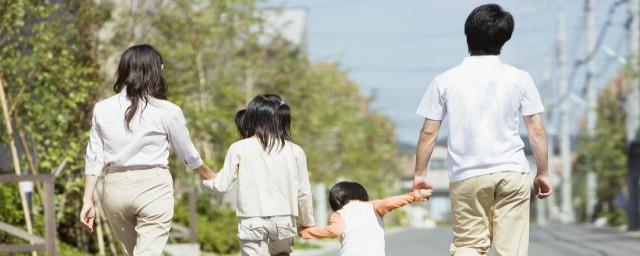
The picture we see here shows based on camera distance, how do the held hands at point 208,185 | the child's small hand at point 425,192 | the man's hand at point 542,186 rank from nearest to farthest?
1. the man's hand at point 542,186
2. the child's small hand at point 425,192
3. the held hands at point 208,185

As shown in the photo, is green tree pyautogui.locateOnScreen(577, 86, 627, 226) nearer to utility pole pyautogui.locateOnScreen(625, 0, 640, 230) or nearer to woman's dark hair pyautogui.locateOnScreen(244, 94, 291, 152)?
utility pole pyautogui.locateOnScreen(625, 0, 640, 230)

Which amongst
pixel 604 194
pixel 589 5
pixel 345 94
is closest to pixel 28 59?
pixel 345 94

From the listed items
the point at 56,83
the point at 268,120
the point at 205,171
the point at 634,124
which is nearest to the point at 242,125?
the point at 268,120

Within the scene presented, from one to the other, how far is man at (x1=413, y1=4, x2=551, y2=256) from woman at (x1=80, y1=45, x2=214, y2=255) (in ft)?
4.54

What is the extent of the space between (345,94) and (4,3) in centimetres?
2919

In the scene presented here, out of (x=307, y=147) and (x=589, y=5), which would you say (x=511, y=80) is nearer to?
(x=307, y=147)

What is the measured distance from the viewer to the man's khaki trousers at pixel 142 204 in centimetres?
664

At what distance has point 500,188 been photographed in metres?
6.19

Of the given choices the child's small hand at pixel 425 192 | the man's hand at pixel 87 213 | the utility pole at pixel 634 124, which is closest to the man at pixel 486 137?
the child's small hand at pixel 425 192

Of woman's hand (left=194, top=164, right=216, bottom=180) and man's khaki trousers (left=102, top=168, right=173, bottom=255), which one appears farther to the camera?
woman's hand (left=194, top=164, right=216, bottom=180)

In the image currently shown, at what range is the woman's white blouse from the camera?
22.0 feet

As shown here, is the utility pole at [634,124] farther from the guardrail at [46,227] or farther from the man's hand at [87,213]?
the man's hand at [87,213]

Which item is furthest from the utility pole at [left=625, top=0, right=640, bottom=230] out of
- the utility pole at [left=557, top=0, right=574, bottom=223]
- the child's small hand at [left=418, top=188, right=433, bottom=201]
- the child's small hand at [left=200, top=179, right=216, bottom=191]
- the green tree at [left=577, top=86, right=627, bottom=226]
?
the child's small hand at [left=418, top=188, right=433, bottom=201]

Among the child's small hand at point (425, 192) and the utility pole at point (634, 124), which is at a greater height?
the child's small hand at point (425, 192)
